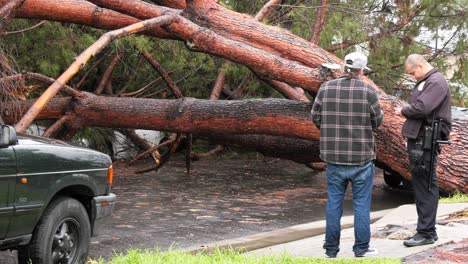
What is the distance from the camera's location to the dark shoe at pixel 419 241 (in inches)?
265

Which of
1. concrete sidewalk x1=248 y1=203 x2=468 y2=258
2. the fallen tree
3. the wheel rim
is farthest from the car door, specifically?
the fallen tree

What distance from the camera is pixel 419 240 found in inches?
267

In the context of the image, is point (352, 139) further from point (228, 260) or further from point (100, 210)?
point (100, 210)

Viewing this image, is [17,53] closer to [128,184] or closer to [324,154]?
[128,184]

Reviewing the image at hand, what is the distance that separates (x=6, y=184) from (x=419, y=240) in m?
3.59

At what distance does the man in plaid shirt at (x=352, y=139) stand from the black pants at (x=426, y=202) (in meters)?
0.58

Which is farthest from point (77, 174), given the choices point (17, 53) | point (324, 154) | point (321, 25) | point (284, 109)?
point (321, 25)

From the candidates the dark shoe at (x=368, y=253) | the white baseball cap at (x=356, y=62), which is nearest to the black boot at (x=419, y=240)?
the dark shoe at (x=368, y=253)

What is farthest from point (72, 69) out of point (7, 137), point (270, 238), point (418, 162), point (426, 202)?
point (426, 202)

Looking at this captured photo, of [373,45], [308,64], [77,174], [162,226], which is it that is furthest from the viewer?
[373,45]

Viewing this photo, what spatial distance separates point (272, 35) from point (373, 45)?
415cm

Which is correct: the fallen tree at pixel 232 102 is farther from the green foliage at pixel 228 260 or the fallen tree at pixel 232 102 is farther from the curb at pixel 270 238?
the green foliage at pixel 228 260

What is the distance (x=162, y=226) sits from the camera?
954 cm

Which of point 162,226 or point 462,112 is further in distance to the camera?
point 462,112
